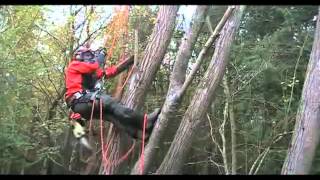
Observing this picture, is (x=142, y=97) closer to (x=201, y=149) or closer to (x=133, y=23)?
(x=133, y=23)

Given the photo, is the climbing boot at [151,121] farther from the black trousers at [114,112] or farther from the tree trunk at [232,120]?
the tree trunk at [232,120]

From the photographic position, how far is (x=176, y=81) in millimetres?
5203

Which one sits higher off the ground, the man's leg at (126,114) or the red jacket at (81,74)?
the red jacket at (81,74)

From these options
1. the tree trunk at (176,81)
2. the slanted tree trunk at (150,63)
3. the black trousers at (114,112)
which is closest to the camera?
the tree trunk at (176,81)

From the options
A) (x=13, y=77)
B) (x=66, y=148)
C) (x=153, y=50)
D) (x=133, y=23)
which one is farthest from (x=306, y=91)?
(x=13, y=77)

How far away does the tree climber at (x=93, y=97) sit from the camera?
17.5ft

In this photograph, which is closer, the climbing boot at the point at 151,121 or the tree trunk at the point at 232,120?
the climbing boot at the point at 151,121

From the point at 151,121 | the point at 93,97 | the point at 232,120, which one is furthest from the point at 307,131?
the point at 232,120

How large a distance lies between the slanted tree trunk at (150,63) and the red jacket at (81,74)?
0.29m

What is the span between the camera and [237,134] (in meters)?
9.09

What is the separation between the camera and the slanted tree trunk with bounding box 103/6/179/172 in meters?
5.57

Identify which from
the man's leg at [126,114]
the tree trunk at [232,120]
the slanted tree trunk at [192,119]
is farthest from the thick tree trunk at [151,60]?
the tree trunk at [232,120]

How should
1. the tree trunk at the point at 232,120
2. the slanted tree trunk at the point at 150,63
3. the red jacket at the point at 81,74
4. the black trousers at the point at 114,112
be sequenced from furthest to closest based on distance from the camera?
the tree trunk at the point at 232,120 < the slanted tree trunk at the point at 150,63 < the red jacket at the point at 81,74 < the black trousers at the point at 114,112
